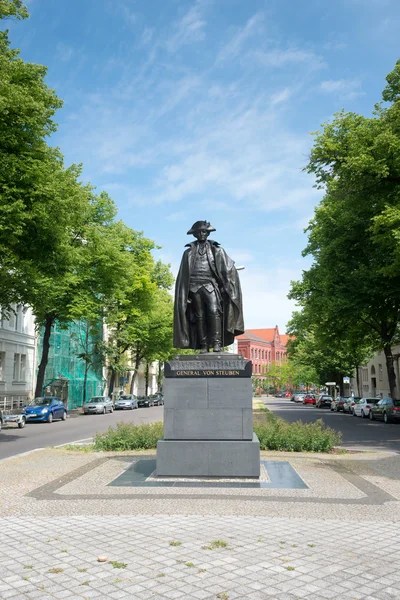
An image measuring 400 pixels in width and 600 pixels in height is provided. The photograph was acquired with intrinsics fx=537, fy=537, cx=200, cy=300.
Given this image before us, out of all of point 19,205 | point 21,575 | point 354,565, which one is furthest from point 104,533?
point 19,205

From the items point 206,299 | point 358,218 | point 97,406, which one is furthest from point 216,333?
point 97,406

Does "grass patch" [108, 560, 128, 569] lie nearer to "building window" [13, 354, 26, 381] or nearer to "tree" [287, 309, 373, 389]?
"building window" [13, 354, 26, 381]

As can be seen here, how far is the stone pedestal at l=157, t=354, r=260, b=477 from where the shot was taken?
8930 millimetres

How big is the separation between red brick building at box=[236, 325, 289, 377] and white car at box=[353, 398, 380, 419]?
87.1 m

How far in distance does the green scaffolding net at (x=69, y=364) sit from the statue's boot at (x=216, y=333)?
109 feet

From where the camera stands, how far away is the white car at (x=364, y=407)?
35.2 m

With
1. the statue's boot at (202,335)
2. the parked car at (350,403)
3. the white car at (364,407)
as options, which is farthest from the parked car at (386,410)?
the statue's boot at (202,335)

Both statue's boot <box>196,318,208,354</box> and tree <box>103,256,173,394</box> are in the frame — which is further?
tree <box>103,256,173,394</box>

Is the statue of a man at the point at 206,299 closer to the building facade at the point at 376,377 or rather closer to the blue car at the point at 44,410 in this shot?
the blue car at the point at 44,410

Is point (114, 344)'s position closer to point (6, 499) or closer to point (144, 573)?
point (6, 499)

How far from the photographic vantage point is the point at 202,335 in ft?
33.3

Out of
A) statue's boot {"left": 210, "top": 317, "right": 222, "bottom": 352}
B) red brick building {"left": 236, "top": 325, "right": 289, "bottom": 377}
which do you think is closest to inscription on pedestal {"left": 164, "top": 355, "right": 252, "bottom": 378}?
statue's boot {"left": 210, "top": 317, "right": 222, "bottom": 352}

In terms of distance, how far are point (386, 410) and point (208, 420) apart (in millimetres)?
23845

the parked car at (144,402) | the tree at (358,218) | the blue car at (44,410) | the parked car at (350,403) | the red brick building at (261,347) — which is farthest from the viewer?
the red brick building at (261,347)
